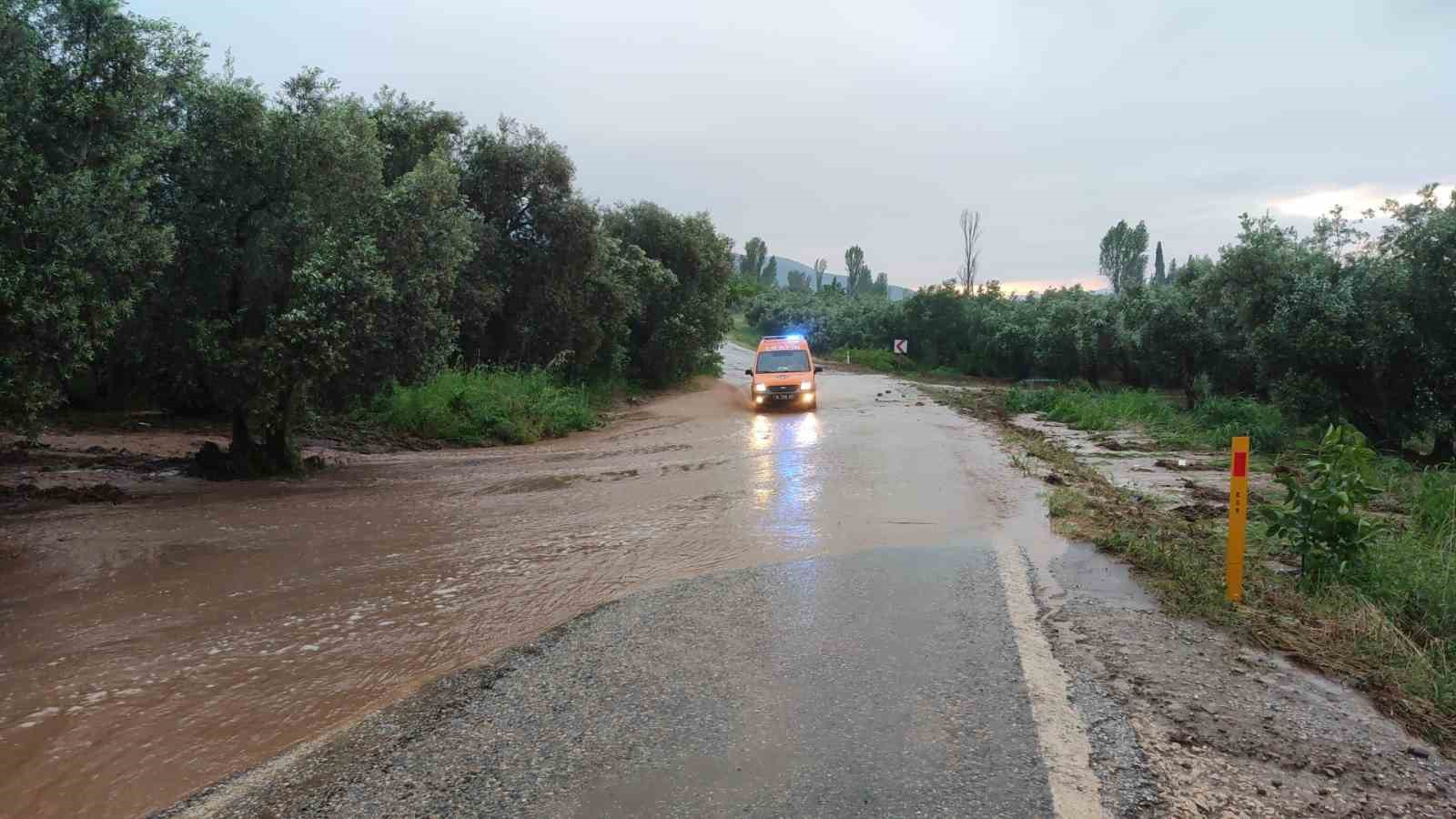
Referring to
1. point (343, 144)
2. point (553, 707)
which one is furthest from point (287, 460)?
point (553, 707)

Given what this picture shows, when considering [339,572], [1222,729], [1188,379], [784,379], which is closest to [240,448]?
[339,572]

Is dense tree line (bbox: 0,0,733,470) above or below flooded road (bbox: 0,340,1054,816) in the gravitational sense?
above

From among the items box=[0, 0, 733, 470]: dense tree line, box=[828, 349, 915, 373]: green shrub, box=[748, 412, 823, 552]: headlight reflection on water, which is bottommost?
box=[748, 412, 823, 552]: headlight reflection on water

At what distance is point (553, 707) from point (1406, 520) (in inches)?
353

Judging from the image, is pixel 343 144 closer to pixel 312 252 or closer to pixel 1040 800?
pixel 312 252

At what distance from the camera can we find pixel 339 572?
7.09 metres

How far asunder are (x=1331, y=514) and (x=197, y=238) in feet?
40.1

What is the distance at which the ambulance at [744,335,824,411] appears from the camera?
949 inches

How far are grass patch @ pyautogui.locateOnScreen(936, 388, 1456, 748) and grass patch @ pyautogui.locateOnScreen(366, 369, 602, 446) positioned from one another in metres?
11.0

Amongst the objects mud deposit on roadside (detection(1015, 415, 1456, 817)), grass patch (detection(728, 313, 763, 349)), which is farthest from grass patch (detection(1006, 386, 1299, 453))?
grass patch (detection(728, 313, 763, 349))

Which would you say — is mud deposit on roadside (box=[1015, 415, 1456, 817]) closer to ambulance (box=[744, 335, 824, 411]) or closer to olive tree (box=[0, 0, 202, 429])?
olive tree (box=[0, 0, 202, 429])

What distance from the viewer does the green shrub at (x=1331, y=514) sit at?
636 cm

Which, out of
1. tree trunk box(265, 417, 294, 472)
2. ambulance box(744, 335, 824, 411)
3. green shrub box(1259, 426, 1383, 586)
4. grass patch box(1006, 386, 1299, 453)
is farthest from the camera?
ambulance box(744, 335, 824, 411)

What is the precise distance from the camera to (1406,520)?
8727 mm
